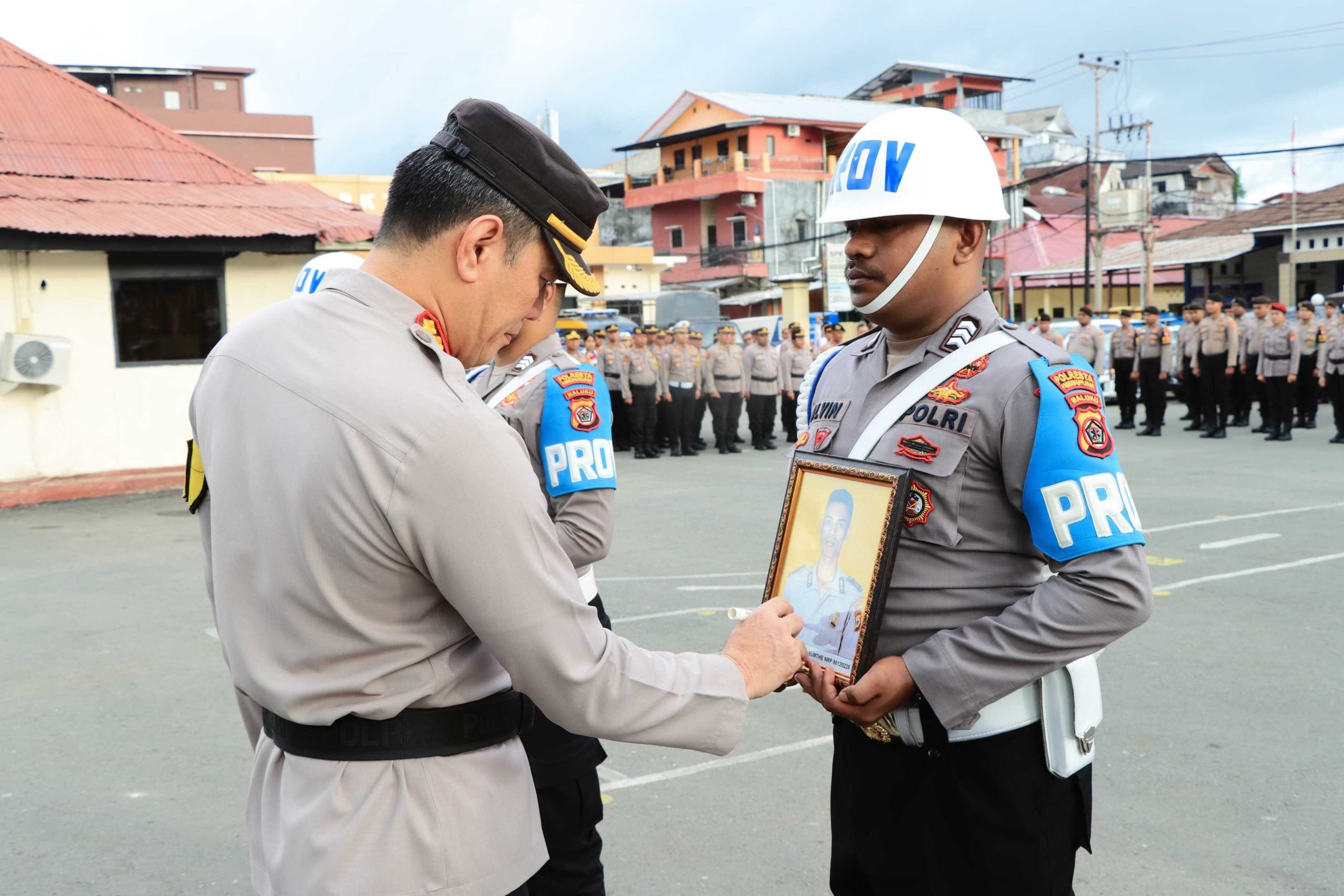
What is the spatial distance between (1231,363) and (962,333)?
55.8 ft

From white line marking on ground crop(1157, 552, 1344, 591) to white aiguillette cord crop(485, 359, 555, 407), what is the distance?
549cm

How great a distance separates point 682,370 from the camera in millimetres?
18469

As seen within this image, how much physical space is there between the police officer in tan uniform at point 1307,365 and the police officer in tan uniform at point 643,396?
980 centimetres

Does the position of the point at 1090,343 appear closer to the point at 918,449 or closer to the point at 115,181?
the point at 115,181

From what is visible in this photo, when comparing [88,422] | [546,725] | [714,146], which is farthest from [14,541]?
[714,146]

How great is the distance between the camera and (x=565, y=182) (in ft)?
5.57

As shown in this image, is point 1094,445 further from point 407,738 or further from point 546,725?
point 546,725

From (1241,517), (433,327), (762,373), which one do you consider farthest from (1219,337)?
(433,327)

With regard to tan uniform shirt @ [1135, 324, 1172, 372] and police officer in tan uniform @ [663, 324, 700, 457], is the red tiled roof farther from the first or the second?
tan uniform shirt @ [1135, 324, 1172, 372]

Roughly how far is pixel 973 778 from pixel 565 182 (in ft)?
4.38

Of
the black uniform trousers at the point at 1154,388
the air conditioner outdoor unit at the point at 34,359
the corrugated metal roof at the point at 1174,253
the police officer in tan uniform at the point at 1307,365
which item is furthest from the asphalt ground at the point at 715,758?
the corrugated metal roof at the point at 1174,253

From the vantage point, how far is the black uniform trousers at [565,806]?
2.88 meters

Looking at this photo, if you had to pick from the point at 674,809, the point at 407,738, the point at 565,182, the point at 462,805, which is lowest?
the point at 674,809

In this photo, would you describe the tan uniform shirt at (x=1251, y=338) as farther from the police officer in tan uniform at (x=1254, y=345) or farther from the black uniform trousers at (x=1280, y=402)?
the black uniform trousers at (x=1280, y=402)
